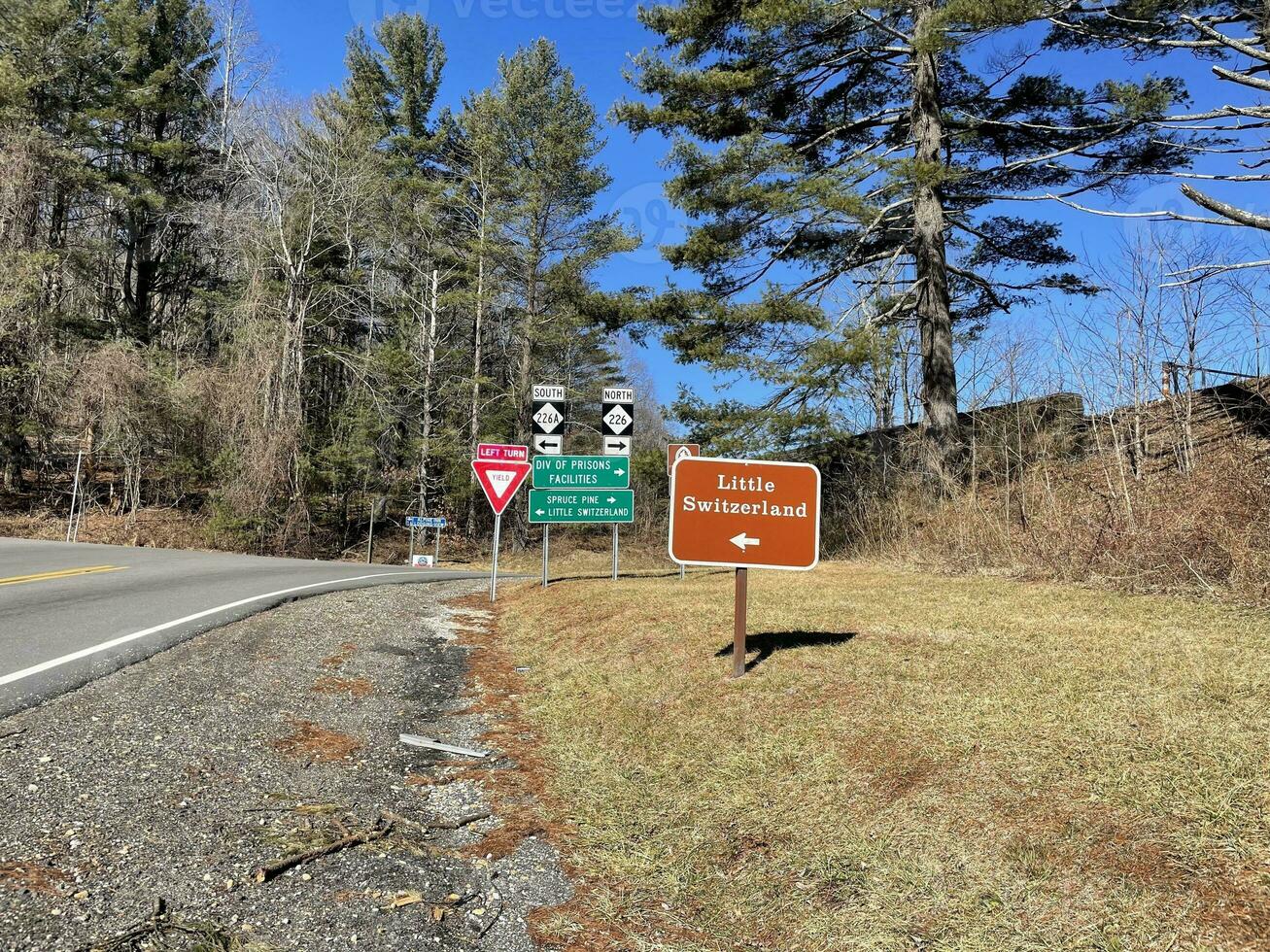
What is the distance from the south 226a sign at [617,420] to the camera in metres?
13.8

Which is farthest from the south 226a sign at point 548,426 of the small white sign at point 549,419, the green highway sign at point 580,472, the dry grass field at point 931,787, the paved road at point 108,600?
the dry grass field at point 931,787

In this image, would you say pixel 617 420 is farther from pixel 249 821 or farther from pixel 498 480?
pixel 249 821

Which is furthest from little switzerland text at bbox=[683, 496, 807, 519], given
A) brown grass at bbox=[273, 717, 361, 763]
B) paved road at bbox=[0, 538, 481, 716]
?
paved road at bbox=[0, 538, 481, 716]

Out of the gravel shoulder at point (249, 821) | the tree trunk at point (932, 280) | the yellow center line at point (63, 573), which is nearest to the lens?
the gravel shoulder at point (249, 821)

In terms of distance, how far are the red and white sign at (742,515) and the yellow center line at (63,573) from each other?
391 inches

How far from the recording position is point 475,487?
101 ft

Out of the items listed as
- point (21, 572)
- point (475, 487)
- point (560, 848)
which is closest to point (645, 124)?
point (21, 572)

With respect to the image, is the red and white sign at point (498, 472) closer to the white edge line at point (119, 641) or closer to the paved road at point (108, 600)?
the paved road at point (108, 600)

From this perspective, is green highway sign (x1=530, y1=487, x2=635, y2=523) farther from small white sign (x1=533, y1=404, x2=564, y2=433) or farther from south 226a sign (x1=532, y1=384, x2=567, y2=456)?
small white sign (x1=533, y1=404, x2=564, y2=433)

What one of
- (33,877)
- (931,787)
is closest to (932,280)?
(931,787)

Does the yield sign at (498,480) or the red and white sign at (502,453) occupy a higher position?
the red and white sign at (502,453)

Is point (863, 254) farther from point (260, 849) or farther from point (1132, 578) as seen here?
point (260, 849)

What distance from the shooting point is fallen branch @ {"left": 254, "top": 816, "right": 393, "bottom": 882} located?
3373 mm

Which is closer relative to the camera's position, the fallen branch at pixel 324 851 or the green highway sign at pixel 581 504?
the fallen branch at pixel 324 851
